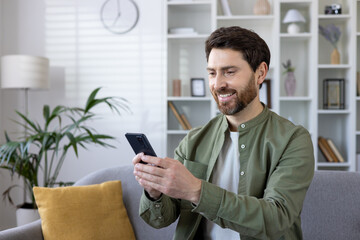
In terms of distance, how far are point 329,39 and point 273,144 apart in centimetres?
264

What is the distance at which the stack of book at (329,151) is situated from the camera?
3692 millimetres

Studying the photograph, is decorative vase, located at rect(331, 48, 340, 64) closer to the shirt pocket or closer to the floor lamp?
the floor lamp

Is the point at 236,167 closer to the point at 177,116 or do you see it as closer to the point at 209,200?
the point at 209,200

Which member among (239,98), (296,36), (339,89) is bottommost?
(239,98)

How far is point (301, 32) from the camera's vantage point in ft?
12.8

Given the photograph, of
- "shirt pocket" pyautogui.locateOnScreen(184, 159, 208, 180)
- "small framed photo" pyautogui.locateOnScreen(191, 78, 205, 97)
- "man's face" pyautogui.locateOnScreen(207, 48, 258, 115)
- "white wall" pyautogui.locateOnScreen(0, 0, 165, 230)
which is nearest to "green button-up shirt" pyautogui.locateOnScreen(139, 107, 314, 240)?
"shirt pocket" pyautogui.locateOnScreen(184, 159, 208, 180)

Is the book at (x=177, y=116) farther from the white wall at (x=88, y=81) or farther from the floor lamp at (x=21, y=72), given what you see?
the floor lamp at (x=21, y=72)

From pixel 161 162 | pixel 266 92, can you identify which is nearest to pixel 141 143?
pixel 161 162

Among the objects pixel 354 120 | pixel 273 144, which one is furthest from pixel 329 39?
pixel 273 144

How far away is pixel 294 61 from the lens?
12.9 ft

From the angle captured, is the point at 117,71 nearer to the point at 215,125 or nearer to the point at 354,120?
the point at 354,120

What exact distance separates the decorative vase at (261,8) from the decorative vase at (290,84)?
0.57 m

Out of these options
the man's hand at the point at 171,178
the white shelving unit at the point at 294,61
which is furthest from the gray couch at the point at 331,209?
the white shelving unit at the point at 294,61

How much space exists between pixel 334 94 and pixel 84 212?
2581 mm
